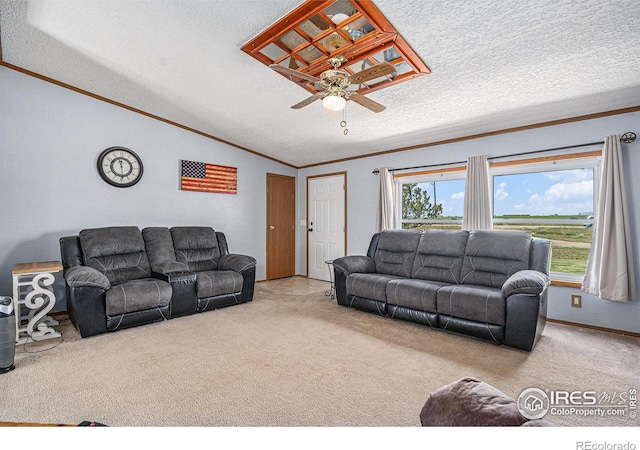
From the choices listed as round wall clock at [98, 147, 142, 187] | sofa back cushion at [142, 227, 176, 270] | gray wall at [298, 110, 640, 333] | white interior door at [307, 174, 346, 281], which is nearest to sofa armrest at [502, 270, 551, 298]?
gray wall at [298, 110, 640, 333]

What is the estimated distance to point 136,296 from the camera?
3.17 metres

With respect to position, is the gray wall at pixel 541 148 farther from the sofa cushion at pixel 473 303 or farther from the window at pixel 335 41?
the window at pixel 335 41

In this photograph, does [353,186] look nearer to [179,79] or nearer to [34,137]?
[179,79]

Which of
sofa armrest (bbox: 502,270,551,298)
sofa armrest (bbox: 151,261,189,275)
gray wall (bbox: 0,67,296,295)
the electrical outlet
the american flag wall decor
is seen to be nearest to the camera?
sofa armrest (bbox: 502,270,551,298)

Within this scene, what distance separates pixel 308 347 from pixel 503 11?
2.92m

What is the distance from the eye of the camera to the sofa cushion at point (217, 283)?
3.74m

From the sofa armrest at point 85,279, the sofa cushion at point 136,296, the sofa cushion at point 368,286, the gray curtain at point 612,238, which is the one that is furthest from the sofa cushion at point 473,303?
the sofa armrest at point 85,279

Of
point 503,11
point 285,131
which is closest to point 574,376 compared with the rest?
point 503,11

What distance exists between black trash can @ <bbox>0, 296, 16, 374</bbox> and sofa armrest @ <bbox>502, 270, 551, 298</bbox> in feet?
12.9

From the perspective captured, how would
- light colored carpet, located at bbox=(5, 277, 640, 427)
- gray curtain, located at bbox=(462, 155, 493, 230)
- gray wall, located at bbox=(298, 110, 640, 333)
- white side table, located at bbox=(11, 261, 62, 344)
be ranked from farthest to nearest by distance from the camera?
gray curtain, located at bbox=(462, 155, 493, 230) → gray wall, located at bbox=(298, 110, 640, 333) → white side table, located at bbox=(11, 261, 62, 344) → light colored carpet, located at bbox=(5, 277, 640, 427)

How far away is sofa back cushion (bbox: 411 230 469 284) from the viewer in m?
3.61

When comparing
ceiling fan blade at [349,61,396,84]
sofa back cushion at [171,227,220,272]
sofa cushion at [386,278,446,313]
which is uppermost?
ceiling fan blade at [349,61,396,84]

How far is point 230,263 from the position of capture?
14.1 ft

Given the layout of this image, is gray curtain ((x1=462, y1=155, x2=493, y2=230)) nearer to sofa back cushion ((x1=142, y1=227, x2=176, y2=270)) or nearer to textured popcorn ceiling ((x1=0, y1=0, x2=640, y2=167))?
textured popcorn ceiling ((x1=0, y1=0, x2=640, y2=167))
